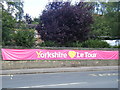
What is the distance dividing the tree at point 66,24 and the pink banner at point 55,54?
14.5ft

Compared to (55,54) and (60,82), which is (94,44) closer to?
(55,54)

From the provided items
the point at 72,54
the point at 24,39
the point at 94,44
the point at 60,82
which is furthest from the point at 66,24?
the point at 60,82

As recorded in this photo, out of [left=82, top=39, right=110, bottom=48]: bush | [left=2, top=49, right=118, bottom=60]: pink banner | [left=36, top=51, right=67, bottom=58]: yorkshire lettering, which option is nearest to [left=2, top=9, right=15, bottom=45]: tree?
[left=2, top=49, right=118, bottom=60]: pink banner

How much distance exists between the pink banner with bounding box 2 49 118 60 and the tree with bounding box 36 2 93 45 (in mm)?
4416

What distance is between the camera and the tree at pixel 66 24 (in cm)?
2311

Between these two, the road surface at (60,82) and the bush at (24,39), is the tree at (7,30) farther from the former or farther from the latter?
the road surface at (60,82)

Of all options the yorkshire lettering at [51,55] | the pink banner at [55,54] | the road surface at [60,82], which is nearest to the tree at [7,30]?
the pink banner at [55,54]

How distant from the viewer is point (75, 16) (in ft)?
76.2

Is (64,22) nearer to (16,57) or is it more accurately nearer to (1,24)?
(1,24)

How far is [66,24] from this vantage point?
77.8ft

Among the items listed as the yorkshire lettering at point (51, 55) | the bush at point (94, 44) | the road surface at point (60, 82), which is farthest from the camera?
the bush at point (94, 44)

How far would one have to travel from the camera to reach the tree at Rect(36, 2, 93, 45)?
23.1 meters

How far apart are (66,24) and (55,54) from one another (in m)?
6.53

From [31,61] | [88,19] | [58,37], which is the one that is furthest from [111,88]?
[88,19]
